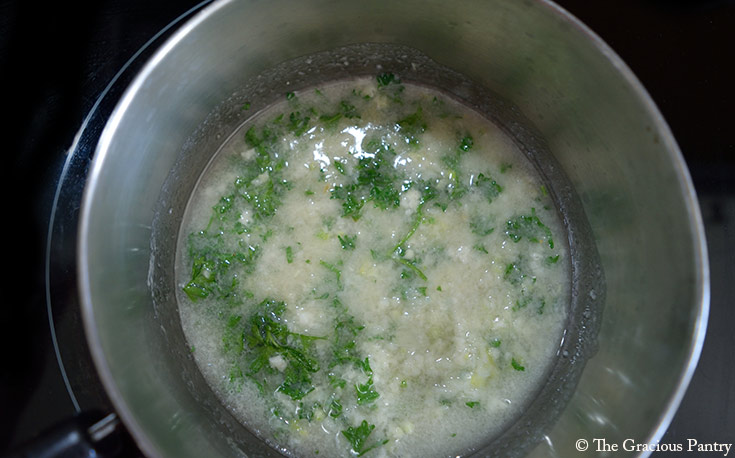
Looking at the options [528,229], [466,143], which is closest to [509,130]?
[466,143]

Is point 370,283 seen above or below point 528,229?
below

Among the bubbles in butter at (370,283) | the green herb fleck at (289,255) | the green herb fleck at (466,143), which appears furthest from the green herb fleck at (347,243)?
the green herb fleck at (466,143)

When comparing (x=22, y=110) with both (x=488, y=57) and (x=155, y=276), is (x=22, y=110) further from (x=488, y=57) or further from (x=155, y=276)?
(x=488, y=57)

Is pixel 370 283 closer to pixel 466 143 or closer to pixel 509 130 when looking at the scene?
pixel 466 143

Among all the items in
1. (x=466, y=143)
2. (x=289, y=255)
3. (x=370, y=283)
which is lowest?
(x=370, y=283)

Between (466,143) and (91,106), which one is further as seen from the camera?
(466,143)

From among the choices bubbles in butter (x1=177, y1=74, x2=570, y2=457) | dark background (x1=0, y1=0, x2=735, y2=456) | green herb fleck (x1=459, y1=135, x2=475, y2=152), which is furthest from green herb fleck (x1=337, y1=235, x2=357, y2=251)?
dark background (x1=0, y1=0, x2=735, y2=456)

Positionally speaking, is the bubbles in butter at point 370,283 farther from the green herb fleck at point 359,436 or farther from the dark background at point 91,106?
the dark background at point 91,106
